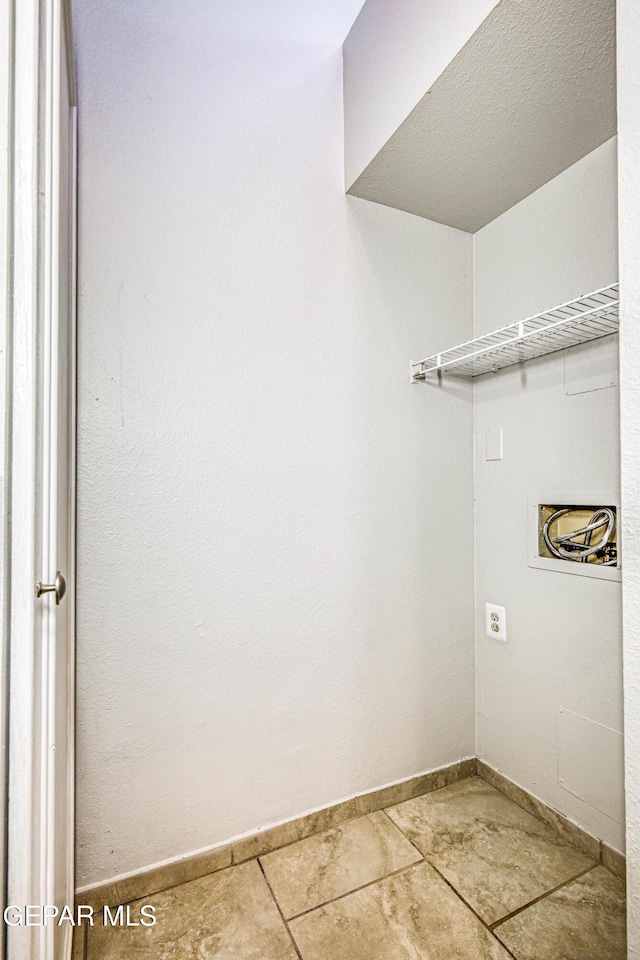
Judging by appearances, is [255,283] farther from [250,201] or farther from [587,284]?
[587,284]

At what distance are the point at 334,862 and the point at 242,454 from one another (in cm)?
112

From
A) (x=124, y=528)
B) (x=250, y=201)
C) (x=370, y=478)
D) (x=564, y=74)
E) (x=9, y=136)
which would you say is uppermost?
(x=564, y=74)

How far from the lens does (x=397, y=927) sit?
1.10 meters

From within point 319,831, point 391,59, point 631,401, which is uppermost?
point 391,59

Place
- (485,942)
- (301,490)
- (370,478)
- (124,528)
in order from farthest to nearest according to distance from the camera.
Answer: (370,478) < (301,490) < (124,528) < (485,942)

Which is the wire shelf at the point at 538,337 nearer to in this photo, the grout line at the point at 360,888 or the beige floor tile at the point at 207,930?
the grout line at the point at 360,888

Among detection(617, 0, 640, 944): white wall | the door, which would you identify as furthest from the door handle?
detection(617, 0, 640, 944): white wall

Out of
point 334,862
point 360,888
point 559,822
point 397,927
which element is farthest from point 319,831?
point 559,822

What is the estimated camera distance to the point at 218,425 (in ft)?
4.30

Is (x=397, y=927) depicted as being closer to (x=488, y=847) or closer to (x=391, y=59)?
(x=488, y=847)

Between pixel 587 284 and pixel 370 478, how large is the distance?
813 millimetres

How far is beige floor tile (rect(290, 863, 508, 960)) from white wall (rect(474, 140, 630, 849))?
46 centimetres

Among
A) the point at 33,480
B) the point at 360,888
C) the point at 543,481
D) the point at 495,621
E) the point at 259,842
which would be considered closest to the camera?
the point at 33,480

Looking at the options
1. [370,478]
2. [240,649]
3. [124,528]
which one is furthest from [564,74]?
[240,649]
